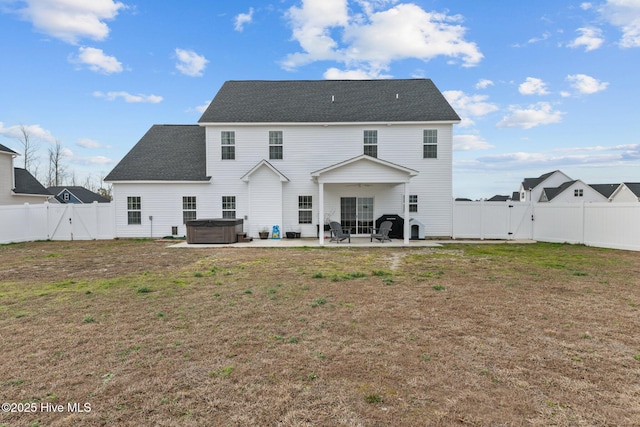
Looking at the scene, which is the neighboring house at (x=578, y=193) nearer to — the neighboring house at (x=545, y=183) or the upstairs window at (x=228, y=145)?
the neighboring house at (x=545, y=183)

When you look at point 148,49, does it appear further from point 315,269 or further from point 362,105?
point 315,269

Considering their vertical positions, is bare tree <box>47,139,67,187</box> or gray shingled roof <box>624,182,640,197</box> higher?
bare tree <box>47,139,67,187</box>

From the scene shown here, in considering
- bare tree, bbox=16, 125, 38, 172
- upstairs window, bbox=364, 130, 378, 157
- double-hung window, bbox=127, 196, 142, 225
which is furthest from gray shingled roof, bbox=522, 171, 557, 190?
bare tree, bbox=16, 125, 38, 172

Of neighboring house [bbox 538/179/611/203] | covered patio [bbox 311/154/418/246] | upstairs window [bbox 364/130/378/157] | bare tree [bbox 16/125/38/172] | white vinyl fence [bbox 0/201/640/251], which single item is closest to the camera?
covered patio [bbox 311/154/418/246]

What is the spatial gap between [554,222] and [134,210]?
22.1 metres

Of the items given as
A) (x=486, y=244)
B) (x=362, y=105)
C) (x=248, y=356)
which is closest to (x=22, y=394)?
(x=248, y=356)

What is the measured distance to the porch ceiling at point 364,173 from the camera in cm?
1453

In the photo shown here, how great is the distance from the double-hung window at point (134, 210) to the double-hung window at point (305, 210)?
888cm

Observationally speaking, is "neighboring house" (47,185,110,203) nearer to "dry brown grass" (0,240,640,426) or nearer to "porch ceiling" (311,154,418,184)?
"porch ceiling" (311,154,418,184)

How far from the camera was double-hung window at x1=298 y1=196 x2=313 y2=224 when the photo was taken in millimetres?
17641

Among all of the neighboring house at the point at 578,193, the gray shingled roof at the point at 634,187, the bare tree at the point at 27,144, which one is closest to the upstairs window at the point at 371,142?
the neighboring house at the point at 578,193

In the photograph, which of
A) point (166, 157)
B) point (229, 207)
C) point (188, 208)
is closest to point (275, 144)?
point (229, 207)

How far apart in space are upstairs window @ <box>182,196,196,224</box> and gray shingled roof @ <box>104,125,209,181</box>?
1.11m

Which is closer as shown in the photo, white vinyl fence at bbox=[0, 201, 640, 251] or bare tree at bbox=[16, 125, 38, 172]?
white vinyl fence at bbox=[0, 201, 640, 251]
